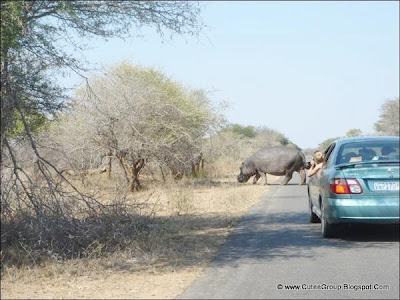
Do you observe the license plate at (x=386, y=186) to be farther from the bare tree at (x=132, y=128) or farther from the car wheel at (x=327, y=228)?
the bare tree at (x=132, y=128)

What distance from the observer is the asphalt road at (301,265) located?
6863 millimetres

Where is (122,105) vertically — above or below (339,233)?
above

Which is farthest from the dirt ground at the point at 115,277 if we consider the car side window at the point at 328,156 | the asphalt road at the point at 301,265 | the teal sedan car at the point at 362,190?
the car side window at the point at 328,156

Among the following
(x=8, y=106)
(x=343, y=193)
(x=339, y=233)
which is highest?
(x=8, y=106)

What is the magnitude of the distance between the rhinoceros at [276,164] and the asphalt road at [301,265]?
14.0 m

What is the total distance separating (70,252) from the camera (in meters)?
8.30

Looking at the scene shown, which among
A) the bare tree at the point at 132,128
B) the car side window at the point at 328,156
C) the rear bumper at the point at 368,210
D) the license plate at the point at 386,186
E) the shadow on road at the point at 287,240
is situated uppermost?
the bare tree at the point at 132,128

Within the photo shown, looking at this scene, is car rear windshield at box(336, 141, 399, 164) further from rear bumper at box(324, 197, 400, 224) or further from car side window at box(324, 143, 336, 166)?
rear bumper at box(324, 197, 400, 224)

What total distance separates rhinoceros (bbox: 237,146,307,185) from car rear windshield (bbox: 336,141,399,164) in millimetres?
15755

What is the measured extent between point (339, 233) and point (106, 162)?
12549mm

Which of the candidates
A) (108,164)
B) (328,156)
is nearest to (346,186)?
(328,156)

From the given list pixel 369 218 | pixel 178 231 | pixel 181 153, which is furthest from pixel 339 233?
pixel 181 153

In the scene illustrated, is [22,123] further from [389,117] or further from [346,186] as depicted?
[389,117]

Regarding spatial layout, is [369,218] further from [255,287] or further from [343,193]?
[255,287]
